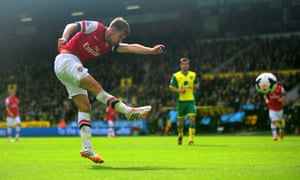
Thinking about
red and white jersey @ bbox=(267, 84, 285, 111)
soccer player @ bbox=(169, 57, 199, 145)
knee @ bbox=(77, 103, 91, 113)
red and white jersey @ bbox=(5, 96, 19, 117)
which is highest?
knee @ bbox=(77, 103, 91, 113)

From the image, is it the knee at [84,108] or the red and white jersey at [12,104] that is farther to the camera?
the red and white jersey at [12,104]

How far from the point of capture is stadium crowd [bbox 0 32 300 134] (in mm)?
32875

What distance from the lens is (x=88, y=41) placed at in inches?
346

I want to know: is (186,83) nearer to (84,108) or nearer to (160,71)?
(84,108)

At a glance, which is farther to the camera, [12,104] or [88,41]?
[12,104]

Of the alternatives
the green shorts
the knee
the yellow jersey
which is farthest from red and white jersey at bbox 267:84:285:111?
the knee

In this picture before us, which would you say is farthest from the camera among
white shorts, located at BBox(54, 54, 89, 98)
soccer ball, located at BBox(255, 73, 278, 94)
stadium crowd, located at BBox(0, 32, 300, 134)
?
stadium crowd, located at BBox(0, 32, 300, 134)

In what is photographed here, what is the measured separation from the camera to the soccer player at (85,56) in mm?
8302

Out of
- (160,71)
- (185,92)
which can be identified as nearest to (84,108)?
(185,92)

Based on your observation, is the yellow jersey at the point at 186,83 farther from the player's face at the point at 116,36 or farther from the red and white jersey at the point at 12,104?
the red and white jersey at the point at 12,104

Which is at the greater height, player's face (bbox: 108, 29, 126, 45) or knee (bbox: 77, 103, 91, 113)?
player's face (bbox: 108, 29, 126, 45)

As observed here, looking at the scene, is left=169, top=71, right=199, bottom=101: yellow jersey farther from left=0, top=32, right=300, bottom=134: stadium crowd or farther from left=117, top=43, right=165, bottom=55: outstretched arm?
left=0, top=32, right=300, bottom=134: stadium crowd

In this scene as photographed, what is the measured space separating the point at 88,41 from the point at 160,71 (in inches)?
1220

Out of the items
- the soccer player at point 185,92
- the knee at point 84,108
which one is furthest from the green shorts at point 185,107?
the knee at point 84,108
